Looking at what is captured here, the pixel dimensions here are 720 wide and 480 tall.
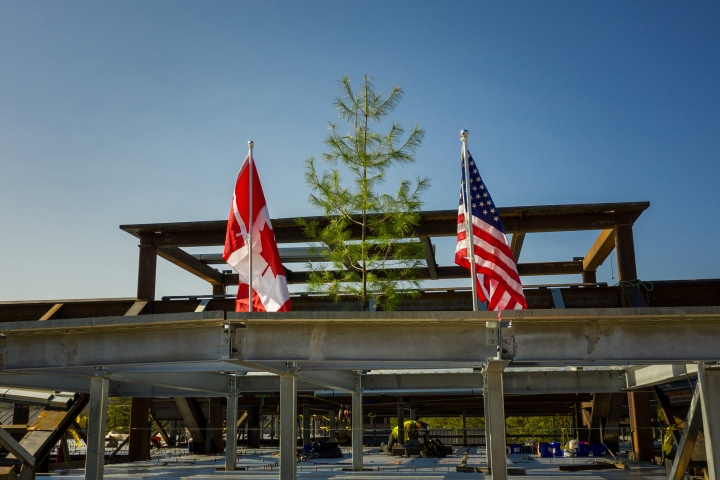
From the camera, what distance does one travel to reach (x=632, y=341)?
471 inches

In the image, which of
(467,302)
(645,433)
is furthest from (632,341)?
(645,433)

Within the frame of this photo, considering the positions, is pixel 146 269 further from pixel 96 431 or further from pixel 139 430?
pixel 96 431

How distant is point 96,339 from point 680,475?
1075 cm

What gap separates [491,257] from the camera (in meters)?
13.3

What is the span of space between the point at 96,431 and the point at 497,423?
25.3ft

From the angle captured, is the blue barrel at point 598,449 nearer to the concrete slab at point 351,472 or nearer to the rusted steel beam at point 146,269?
the concrete slab at point 351,472

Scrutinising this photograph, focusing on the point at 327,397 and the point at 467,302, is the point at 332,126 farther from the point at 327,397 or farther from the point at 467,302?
the point at 327,397

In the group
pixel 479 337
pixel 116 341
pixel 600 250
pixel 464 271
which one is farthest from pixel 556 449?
pixel 116 341

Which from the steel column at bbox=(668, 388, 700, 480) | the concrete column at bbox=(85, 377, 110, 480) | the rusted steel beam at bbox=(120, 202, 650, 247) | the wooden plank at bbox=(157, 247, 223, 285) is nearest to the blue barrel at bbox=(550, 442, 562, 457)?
the rusted steel beam at bbox=(120, 202, 650, 247)

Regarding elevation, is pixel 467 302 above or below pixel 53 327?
above

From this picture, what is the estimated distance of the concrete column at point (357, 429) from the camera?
21219 millimetres

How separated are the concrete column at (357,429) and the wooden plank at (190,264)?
30.6ft

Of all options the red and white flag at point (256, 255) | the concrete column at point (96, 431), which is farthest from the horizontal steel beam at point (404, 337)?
the concrete column at point (96, 431)

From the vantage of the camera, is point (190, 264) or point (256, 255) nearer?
point (256, 255)
